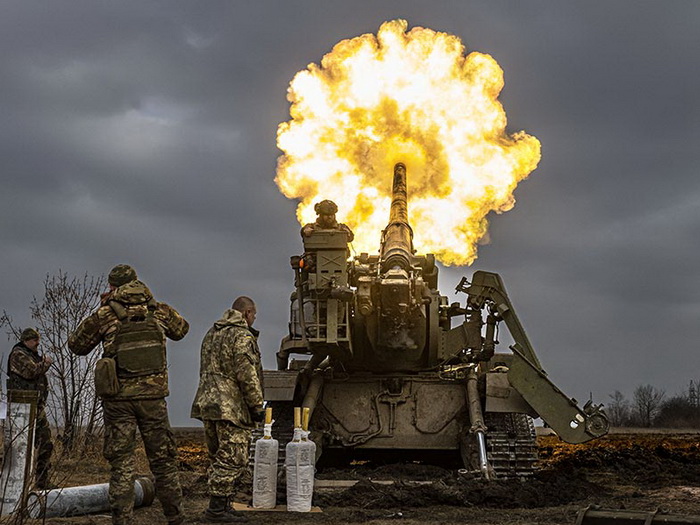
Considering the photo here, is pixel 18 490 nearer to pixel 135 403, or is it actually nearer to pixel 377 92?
pixel 135 403

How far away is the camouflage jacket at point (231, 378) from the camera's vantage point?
909cm

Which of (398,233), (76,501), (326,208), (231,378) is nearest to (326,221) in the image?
(326,208)

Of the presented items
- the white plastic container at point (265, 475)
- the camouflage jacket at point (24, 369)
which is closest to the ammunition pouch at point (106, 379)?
the white plastic container at point (265, 475)

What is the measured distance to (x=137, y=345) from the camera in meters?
7.84

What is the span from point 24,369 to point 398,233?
5869mm

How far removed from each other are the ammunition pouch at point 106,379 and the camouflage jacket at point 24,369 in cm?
393

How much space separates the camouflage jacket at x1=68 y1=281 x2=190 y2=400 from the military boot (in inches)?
63.5

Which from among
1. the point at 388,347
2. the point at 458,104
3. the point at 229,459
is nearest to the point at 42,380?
the point at 229,459

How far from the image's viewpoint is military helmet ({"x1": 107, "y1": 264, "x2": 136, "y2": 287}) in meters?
8.10

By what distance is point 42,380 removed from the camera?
1155 cm

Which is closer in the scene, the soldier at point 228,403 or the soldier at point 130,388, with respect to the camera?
the soldier at point 130,388

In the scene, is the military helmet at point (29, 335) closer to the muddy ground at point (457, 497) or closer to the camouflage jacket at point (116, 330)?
the muddy ground at point (457, 497)

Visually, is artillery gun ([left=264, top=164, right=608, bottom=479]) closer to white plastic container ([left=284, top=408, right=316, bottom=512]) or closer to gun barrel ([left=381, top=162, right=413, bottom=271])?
gun barrel ([left=381, top=162, right=413, bottom=271])

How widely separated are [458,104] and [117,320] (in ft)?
34.6
